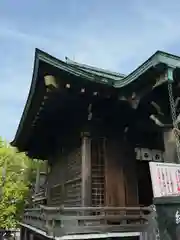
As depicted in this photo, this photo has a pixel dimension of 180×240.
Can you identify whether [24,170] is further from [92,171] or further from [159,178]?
[159,178]

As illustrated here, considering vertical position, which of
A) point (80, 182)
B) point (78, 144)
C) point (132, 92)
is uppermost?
point (132, 92)

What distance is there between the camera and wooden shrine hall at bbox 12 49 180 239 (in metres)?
5.78

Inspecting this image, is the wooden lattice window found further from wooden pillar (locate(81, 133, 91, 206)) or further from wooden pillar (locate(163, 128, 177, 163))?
wooden pillar (locate(163, 128, 177, 163))

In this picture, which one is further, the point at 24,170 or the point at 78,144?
the point at 24,170

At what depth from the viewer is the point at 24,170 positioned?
75.9 ft

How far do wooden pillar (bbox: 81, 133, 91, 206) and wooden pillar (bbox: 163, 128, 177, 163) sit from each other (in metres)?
2.47

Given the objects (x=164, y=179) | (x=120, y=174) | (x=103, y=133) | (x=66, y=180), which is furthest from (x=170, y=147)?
(x=66, y=180)

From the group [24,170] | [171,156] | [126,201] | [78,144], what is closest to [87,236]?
[126,201]

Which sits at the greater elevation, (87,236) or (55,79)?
(55,79)

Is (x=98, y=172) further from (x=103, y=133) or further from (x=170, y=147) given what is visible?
(x=170, y=147)

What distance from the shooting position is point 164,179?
4266 millimetres

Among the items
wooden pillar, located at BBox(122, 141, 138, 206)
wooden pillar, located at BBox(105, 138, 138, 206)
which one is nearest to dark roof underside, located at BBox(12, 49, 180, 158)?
wooden pillar, located at BBox(105, 138, 138, 206)

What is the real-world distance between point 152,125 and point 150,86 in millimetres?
2303

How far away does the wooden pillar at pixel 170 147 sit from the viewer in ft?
18.4
